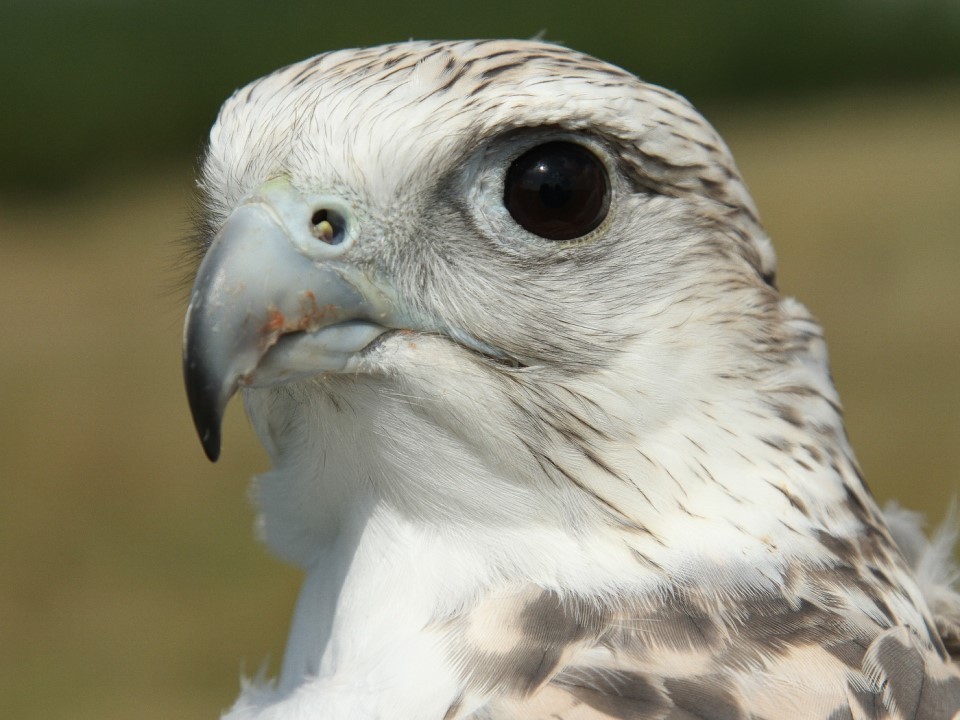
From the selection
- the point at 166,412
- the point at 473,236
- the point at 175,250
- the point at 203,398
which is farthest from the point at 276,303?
the point at 166,412

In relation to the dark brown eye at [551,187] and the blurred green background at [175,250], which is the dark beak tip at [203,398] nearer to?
the dark brown eye at [551,187]

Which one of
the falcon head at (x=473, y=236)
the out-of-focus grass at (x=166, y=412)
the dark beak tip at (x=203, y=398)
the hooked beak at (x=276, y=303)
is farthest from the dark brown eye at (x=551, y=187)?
the out-of-focus grass at (x=166, y=412)

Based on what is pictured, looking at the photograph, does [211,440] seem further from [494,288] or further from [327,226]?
[494,288]

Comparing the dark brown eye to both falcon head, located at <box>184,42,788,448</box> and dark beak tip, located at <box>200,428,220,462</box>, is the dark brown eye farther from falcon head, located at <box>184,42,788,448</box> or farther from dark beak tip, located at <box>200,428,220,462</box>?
dark beak tip, located at <box>200,428,220,462</box>

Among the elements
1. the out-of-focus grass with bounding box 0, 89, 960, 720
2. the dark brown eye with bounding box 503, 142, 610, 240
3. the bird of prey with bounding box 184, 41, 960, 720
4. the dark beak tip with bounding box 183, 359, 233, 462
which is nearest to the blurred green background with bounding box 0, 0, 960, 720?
the out-of-focus grass with bounding box 0, 89, 960, 720

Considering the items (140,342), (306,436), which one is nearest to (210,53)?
(140,342)

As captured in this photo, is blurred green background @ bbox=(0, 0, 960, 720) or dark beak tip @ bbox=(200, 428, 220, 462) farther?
blurred green background @ bbox=(0, 0, 960, 720)
